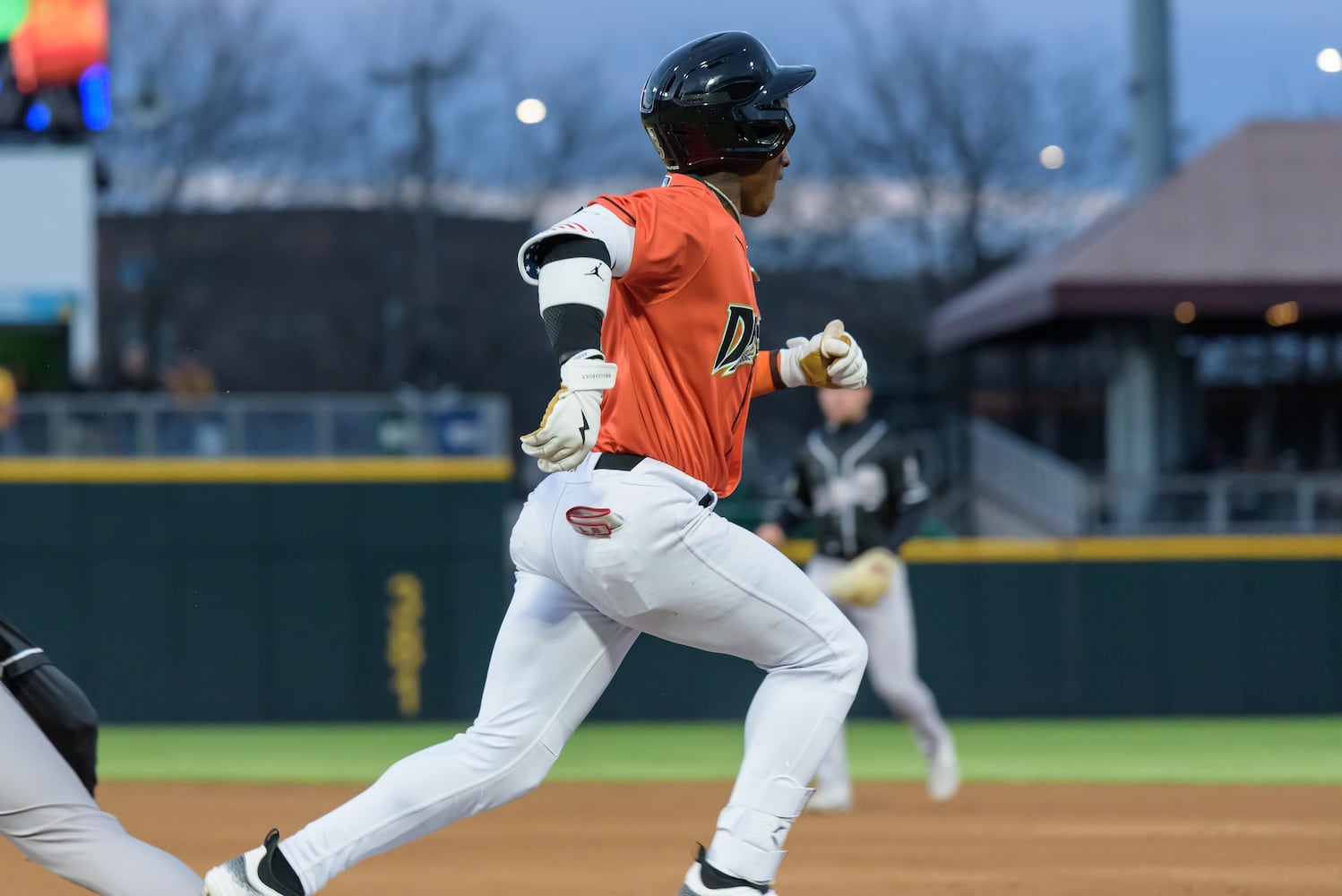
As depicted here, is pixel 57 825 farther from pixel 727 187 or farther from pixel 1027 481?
pixel 1027 481

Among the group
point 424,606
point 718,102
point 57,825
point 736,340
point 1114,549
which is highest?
point 718,102

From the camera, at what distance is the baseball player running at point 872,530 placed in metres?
7.87

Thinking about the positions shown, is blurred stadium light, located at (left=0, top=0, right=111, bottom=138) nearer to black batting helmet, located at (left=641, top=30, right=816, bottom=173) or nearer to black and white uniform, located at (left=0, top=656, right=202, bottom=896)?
black batting helmet, located at (left=641, top=30, right=816, bottom=173)

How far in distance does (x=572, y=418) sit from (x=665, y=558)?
0.49 m

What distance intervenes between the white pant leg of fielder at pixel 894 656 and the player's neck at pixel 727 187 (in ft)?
13.7

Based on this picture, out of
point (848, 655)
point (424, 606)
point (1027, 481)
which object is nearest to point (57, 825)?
point (848, 655)

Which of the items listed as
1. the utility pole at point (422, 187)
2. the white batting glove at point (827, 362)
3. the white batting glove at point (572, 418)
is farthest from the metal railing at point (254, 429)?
the utility pole at point (422, 187)

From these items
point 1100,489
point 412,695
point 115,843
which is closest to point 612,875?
point 115,843

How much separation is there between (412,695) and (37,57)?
487 inches

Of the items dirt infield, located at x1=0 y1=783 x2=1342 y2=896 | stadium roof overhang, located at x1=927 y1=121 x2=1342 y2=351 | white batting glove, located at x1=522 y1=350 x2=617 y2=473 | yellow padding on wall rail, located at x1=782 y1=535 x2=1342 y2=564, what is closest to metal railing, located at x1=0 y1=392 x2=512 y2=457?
yellow padding on wall rail, located at x1=782 y1=535 x2=1342 y2=564

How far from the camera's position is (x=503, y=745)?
150 inches

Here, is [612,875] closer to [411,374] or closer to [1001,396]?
[1001,396]

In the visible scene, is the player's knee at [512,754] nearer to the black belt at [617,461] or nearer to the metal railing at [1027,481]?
the black belt at [617,461]

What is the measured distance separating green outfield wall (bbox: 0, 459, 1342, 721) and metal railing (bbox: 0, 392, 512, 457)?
0.20 m
